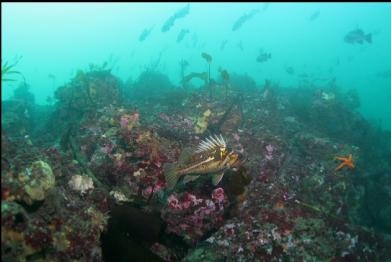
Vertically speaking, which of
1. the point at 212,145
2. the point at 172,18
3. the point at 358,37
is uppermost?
the point at 358,37

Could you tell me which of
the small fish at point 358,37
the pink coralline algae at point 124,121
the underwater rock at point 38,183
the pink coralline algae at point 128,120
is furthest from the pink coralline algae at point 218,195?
the small fish at point 358,37

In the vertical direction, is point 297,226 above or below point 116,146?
below

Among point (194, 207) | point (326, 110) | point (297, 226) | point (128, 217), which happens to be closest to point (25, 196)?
point (128, 217)

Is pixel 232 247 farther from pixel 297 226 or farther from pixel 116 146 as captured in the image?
pixel 116 146

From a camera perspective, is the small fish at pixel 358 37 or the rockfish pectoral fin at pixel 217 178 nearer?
the rockfish pectoral fin at pixel 217 178

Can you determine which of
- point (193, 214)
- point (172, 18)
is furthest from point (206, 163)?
point (172, 18)

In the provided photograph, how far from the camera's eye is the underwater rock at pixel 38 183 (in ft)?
12.7

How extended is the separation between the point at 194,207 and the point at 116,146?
7.79 feet

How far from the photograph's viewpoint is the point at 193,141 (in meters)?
7.85

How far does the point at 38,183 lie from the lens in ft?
13.3

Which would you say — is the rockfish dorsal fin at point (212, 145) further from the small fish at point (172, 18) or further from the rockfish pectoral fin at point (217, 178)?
the small fish at point (172, 18)

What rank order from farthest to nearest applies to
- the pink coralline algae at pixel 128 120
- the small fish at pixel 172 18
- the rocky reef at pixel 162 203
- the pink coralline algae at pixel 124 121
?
the small fish at pixel 172 18 → the pink coralline algae at pixel 124 121 → the pink coralline algae at pixel 128 120 → the rocky reef at pixel 162 203

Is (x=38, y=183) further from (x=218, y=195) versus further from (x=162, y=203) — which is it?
(x=218, y=195)

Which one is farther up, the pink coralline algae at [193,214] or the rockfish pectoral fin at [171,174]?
the rockfish pectoral fin at [171,174]
